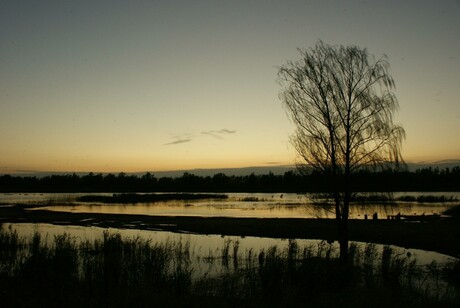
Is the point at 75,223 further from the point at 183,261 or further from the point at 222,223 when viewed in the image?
the point at 183,261

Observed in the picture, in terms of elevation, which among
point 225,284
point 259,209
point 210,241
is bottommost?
point 259,209

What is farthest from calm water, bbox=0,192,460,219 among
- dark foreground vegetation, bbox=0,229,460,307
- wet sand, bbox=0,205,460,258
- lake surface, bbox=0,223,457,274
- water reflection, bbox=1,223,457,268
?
dark foreground vegetation, bbox=0,229,460,307

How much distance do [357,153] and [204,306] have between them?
908 centimetres

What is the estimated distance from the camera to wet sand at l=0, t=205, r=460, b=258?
2627cm

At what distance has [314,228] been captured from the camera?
109 ft

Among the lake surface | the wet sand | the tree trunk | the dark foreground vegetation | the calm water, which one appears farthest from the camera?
the calm water

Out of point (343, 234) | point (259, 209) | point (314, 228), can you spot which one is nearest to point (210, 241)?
point (314, 228)

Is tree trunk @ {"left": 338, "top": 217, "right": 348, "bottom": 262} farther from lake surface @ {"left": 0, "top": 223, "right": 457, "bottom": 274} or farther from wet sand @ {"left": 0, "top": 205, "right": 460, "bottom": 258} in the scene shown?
wet sand @ {"left": 0, "top": 205, "right": 460, "bottom": 258}

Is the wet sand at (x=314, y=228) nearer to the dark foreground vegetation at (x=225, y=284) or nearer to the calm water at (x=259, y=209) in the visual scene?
the calm water at (x=259, y=209)

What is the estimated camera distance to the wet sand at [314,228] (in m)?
26.3

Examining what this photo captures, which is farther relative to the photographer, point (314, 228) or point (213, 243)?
point (314, 228)

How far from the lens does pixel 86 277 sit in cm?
1427

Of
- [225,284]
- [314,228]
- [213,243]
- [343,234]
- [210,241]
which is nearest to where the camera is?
[225,284]

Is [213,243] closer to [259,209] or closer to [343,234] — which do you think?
[343,234]
